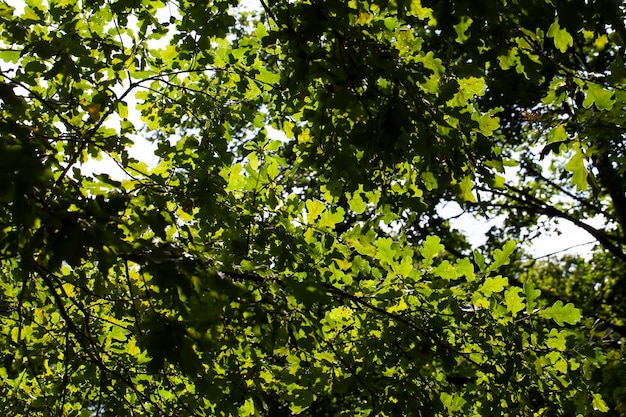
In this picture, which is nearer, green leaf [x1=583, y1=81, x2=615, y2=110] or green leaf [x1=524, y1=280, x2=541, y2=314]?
green leaf [x1=583, y1=81, x2=615, y2=110]

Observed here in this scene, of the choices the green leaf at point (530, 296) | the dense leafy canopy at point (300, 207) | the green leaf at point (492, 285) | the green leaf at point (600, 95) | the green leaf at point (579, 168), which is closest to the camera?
the dense leafy canopy at point (300, 207)

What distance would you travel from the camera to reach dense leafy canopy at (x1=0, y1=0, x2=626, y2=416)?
2078 mm

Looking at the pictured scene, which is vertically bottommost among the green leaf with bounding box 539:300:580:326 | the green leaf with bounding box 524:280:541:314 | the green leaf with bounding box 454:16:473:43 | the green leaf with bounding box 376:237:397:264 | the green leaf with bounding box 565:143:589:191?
the green leaf with bounding box 539:300:580:326

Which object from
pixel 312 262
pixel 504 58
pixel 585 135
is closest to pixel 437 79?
pixel 504 58

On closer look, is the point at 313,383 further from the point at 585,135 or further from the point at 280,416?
the point at 280,416

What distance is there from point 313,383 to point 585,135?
76.5 inches

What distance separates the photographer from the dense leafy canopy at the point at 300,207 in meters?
2.08

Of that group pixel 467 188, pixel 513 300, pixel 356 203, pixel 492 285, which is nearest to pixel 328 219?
pixel 356 203

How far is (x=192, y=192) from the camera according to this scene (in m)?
3.29

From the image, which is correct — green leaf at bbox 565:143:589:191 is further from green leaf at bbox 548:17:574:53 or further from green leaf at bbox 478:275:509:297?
green leaf at bbox 478:275:509:297

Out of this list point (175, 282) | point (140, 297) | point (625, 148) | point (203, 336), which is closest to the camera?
point (175, 282)

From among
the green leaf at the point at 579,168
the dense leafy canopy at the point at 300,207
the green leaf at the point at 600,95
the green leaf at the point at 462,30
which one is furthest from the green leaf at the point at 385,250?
the green leaf at the point at 600,95

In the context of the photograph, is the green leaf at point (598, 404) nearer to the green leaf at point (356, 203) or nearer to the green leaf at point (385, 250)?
the green leaf at point (385, 250)

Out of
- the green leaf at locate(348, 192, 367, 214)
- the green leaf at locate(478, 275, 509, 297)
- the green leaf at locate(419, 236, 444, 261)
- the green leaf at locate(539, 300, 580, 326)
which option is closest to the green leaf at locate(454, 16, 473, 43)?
the green leaf at locate(419, 236, 444, 261)
